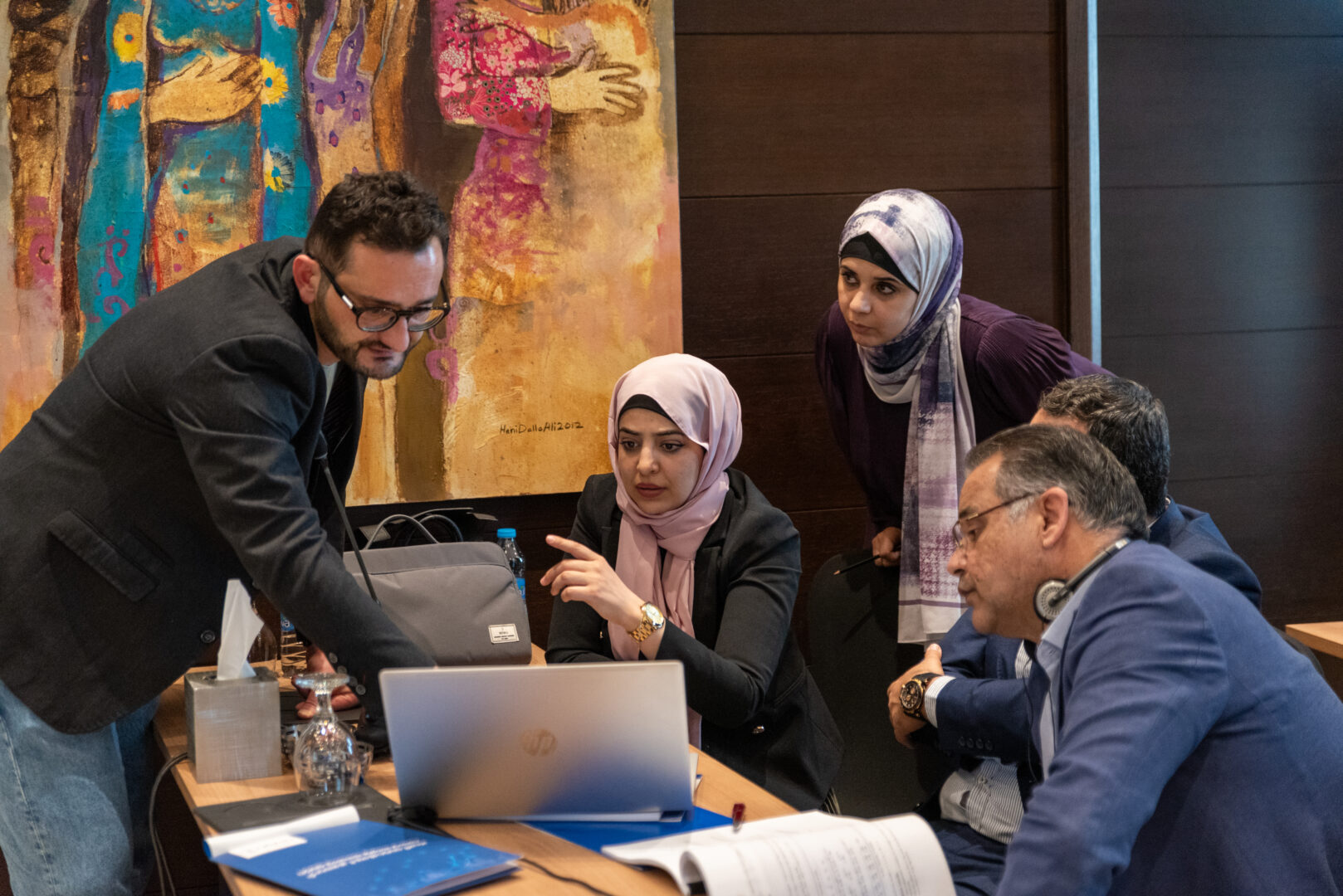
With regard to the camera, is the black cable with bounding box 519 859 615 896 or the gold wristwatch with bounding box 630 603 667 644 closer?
the black cable with bounding box 519 859 615 896

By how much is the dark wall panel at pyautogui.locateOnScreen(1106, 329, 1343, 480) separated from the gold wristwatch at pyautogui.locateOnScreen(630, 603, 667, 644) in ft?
6.36

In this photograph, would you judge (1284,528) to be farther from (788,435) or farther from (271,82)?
→ (271,82)

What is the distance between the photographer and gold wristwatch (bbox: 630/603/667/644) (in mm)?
1871

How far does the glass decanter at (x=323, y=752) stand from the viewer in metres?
1.50

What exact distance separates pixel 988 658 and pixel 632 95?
62.2 inches

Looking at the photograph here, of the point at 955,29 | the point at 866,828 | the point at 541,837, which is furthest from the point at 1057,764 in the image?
the point at 955,29

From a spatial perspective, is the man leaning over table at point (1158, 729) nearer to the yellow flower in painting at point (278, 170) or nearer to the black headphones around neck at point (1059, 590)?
the black headphones around neck at point (1059, 590)

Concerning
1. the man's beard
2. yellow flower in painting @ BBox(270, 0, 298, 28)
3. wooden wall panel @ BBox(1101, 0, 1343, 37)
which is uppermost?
wooden wall panel @ BBox(1101, 0, 1343, 37)

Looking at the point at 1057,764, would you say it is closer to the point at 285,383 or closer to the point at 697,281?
the point at 285,383

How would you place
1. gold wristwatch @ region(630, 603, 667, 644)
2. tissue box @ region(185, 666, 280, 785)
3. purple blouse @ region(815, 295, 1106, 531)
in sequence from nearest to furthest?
tissue box @ region(185, 666, 280, 785) → gold wristwatch @ region(630, 603, 667, 644) → purple blouse @ region(815, 295, 1106, 531)

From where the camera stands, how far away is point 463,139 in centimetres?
275

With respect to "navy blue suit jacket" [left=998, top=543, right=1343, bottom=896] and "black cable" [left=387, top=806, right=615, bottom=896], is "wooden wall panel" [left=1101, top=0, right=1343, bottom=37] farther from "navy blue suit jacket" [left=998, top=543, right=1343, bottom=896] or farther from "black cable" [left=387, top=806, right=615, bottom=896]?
"black cable" [left=387, top=806, right=615, bottom=896]

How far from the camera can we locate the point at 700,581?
2.14m
